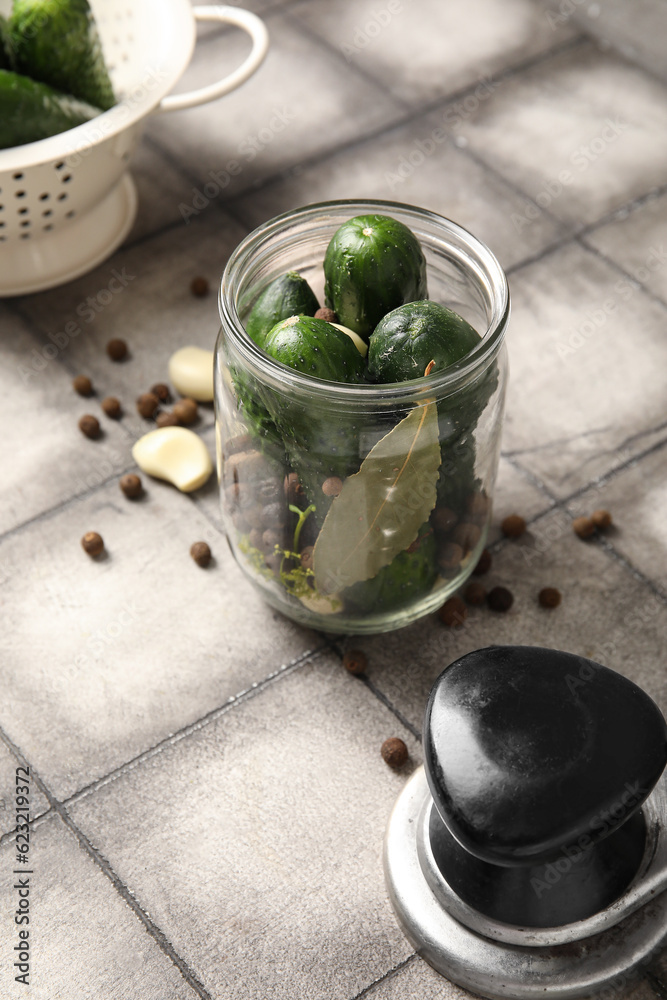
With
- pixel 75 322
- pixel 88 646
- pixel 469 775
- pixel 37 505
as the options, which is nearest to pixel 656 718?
pixel 469 775

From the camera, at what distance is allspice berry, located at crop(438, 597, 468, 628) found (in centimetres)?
95

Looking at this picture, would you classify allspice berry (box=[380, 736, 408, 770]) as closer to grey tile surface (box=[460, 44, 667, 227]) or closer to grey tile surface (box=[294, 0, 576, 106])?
grey tile surface (box=[460, 44, 667, 227])

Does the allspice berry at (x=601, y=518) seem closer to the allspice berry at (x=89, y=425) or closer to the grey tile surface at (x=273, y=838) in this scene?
the grey tile surface at (x=273, y=838)

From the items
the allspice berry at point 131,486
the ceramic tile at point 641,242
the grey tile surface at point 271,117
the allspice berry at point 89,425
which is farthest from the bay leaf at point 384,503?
the grey tile surface at point 271,117

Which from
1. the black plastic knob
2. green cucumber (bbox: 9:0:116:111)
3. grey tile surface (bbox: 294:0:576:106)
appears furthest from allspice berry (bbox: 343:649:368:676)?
grey tile surface (bbox: 294:0:576:106)

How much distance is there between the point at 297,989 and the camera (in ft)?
2.43

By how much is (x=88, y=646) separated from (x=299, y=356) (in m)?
0.41

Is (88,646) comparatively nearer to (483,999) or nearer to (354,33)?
(483,999)

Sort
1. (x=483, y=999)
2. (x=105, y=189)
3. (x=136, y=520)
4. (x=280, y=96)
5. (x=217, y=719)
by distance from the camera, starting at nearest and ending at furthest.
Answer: (x=483, y=999) < (x=217, y=719) < (x=136, y=520) < (x=105, y=189) < (x=280, y=96)

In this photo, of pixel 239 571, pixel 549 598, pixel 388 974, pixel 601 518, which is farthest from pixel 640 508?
pixel 388 974

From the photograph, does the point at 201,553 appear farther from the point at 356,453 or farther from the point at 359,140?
the point at 359,140

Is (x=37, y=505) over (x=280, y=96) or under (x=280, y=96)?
under

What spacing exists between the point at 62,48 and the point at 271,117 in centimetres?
44

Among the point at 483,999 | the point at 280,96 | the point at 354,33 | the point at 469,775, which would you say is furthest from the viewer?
the point at 354,33
